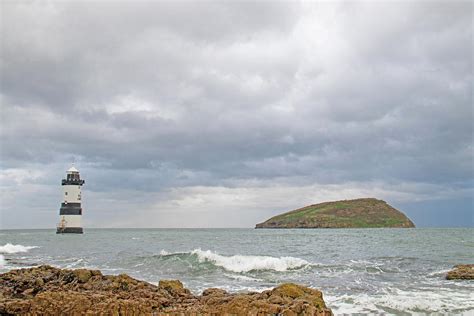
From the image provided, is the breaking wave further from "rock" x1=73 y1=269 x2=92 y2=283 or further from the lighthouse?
the lighthouse

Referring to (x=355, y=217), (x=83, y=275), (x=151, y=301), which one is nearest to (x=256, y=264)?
(x=83, y=275)

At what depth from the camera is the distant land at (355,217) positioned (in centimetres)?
18125

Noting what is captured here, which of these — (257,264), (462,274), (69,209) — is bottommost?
(257,264)

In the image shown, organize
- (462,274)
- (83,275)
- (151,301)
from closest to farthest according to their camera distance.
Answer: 1. (151,301)
2. (83,275)
3. (462,274)

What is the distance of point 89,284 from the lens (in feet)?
60.0

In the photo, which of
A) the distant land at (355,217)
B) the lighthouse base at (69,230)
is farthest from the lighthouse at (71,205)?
the distant land at (355,217)

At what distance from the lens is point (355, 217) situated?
185m

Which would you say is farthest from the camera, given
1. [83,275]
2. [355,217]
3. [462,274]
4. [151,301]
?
[355,217]

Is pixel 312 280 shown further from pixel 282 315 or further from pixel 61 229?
pixel 61 229

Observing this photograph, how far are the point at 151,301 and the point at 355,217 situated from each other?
179 metres

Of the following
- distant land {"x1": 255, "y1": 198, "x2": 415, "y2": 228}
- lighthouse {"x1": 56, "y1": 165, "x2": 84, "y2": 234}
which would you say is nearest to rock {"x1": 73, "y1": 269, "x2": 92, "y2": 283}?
lighthouse {"x1": 56, "y1": 165, "x2": 84, "y2": 234}

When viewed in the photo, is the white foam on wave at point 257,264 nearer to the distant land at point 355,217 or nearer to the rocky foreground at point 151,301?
the rocky foreground at point 151,301

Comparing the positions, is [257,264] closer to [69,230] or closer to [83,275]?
[83,275]

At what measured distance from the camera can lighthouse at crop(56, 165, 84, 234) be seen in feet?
292
